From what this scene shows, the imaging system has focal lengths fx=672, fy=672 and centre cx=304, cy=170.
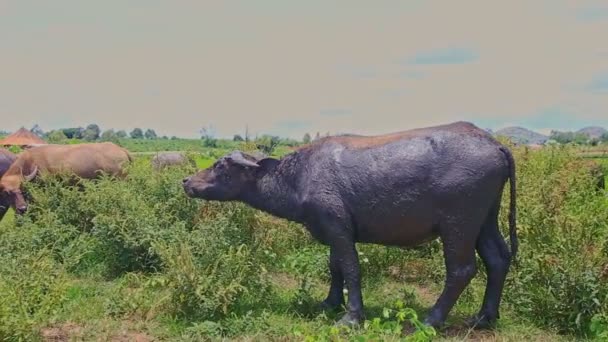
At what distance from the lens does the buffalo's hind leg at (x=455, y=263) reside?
5879 mm

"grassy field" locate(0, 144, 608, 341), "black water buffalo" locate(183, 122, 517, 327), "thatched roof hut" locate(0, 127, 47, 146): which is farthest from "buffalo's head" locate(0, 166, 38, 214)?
"thatched roof hut" locate(0, 127, 47, 146)

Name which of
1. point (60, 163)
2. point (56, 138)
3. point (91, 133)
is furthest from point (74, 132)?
point (60, 163)

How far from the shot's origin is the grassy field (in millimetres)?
5758

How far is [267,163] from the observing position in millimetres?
6871

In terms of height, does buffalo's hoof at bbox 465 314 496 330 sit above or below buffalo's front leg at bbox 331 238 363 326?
below

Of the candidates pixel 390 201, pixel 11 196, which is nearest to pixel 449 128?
pixel 390 201

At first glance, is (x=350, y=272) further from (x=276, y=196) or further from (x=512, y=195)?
(x=512, y=195)

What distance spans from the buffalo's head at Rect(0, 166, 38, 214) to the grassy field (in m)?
2.45

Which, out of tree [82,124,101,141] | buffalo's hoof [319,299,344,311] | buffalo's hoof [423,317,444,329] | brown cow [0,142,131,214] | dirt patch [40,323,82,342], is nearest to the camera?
dirt patch [40,323,82,342]

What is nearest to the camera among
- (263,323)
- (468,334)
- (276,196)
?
(468,334)

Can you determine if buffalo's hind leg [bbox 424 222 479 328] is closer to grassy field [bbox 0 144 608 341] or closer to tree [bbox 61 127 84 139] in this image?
grassy field [bbox 0 144 608 341]

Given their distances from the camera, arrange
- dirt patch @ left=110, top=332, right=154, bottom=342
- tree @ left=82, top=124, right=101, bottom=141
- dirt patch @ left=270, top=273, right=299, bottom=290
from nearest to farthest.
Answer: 1. dirt patch @ left=110, top=332, right=154, bottom=342
2. dirt patch @ left=270, top=273, right=299, bottom=290
3. tree @ left=82, top=124, right=101, bottom=141

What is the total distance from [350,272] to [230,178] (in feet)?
5.33

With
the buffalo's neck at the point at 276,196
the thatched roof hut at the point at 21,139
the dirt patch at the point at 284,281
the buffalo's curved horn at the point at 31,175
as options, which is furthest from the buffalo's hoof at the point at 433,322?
the thatched roof hut at the point at 21,139
